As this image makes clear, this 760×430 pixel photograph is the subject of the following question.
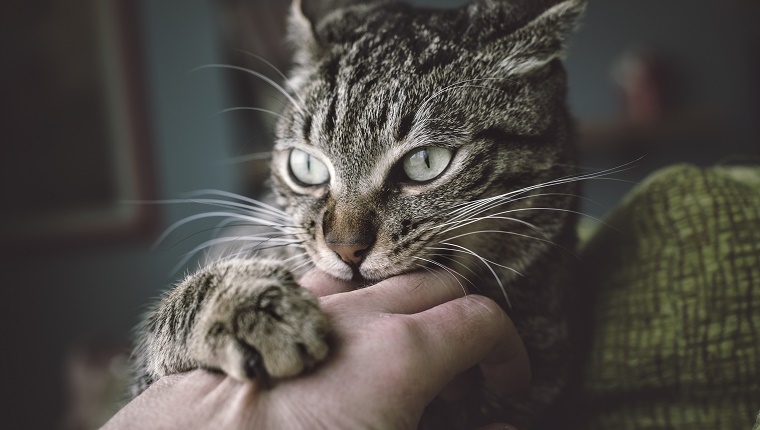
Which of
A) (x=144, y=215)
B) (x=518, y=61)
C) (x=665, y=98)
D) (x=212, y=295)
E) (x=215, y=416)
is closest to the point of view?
(x=215, y=416)

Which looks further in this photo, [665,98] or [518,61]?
[665,98]

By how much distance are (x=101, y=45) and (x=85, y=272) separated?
42.7 inches

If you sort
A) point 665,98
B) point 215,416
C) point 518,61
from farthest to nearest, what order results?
point 665,98 < point 518,61 < point 215,416

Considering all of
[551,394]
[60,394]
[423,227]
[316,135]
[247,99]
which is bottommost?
[60,394]

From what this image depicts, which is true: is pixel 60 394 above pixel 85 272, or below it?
below

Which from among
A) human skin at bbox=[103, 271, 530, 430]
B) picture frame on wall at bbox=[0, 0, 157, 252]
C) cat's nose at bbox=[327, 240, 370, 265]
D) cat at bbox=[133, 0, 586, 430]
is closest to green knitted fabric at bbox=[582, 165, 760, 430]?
cat at bbox=[133, 0, 586, 430]

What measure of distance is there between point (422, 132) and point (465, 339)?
0.26 meters

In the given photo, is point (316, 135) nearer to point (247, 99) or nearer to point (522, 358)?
point (522, 358)

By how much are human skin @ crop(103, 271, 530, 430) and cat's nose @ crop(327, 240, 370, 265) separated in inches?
2.5

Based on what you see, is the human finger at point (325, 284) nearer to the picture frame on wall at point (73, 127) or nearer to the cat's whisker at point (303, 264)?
the cat's whisker at point (303, 264)

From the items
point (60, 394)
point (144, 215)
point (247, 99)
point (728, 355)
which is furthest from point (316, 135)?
point (60, 394)

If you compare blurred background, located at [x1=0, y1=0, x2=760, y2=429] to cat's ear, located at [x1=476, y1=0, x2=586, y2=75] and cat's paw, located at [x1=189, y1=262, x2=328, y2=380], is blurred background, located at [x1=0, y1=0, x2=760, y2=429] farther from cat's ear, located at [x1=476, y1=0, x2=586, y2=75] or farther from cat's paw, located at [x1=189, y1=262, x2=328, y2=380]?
cat's paw, located at [x1=189, y1=262, x2=328, y2=380]

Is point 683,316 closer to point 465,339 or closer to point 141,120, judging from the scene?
point 465,339

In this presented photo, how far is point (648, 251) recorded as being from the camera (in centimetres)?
76
